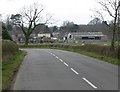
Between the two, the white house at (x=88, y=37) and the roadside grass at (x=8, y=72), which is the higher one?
the white house at (x=88, y=37)

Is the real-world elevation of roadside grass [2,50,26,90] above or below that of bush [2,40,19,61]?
below

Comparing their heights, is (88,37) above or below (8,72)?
above

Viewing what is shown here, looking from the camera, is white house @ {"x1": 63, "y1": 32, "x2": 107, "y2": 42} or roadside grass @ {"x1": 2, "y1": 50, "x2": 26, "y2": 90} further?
white house @ {"x1": 63, "y1": 32, "x2": 107, "y2": 42}

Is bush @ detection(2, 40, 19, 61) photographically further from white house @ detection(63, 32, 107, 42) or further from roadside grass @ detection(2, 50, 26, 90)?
white house @ detection(63, 32, 107, 42)

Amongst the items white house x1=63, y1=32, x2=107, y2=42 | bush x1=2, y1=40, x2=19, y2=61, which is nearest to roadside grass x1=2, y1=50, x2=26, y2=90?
bush x1=2, y1=40, x2=19, y2=61

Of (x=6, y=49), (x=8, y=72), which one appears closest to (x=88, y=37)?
(x=6, y=49)

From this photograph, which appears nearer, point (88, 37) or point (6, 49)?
point (6, 49)

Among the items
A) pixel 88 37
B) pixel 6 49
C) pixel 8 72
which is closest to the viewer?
pixel 8 72

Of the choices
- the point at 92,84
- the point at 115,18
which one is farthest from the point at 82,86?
the point at 115,18

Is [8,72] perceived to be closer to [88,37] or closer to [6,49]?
[6,49]

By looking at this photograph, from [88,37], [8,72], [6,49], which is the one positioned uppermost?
[88,37]

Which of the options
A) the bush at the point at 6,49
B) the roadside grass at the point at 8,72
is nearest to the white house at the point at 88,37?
the bush at the point at 6,49

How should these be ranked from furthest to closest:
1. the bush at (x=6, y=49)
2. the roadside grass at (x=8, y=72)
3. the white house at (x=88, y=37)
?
the white house at (x=88, y=37) → the bush at (x=6, y=49) → the roadside grass at (x=8, y=72)

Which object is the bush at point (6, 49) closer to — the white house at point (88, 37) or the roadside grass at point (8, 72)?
the roadside grass at point (8, 72)
